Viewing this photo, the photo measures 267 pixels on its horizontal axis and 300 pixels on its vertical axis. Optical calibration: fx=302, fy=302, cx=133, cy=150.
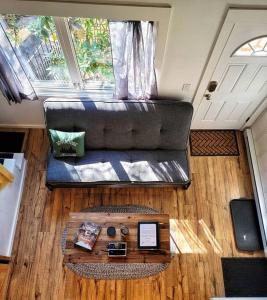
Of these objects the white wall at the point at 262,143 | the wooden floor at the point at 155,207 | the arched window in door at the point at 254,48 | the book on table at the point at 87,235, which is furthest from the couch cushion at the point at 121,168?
the arched window in door at the point at 254,48

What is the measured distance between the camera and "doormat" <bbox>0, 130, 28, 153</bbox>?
3617mm

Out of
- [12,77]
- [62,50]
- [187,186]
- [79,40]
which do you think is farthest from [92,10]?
[187,186]

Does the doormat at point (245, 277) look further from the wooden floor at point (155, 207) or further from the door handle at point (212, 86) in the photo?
the door handle at point (212, 86)

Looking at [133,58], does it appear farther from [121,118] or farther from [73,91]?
[73,91]

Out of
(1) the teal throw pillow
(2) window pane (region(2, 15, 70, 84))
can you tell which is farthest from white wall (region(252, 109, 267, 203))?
(2) window pane (region(2, 15, 70, 84))

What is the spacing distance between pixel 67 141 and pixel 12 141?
3.38 ft

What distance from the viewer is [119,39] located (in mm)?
2605

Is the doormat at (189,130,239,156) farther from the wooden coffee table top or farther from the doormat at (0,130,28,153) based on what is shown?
the doormat at (0,130,28,153)

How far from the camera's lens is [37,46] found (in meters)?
2.86

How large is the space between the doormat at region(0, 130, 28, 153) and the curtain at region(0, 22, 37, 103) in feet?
1.87

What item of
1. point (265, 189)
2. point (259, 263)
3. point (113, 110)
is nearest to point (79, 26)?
point (113, 110)

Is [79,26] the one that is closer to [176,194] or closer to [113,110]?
[113,110]

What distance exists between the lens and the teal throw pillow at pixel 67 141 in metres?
3.04

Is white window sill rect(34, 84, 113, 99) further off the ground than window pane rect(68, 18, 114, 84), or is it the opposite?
window pane rect(68, 18, 114, 84)
